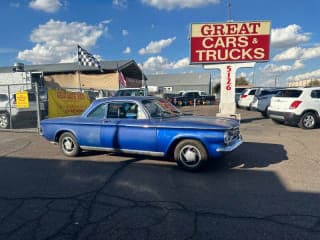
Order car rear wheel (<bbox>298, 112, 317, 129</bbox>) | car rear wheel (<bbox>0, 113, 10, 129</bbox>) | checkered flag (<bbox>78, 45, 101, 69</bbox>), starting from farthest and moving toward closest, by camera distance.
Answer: checkered flag (<bbox>78, 45, 101, 69</bbox>) → car rear wheel (<bbox>0, 113, 10, 129</bbox>) → car rear wheel (<bbox>298, 112, 317, 129</bbox>)

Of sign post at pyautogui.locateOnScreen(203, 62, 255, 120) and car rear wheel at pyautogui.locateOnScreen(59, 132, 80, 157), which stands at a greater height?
sign post at pyautogui.locateOnScreen(203, 62, 255, 120)

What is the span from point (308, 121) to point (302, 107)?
29.0 inches

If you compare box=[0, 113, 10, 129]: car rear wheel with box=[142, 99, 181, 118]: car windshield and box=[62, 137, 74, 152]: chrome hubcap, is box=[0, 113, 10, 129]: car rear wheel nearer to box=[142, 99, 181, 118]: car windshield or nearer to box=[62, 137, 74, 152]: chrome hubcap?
box=[62, 137, 74, 152]: chrome hubcap

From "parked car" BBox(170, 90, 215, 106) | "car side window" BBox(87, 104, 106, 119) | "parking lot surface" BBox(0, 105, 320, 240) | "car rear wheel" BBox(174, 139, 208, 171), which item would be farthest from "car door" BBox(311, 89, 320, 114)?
"parked car" BBox(170, 90, 215, 106)

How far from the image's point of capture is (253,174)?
5.10 m

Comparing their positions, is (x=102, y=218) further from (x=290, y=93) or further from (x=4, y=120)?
A: (x=4, y=120)

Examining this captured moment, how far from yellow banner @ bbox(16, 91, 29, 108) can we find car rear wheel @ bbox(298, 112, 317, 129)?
11.8 meters

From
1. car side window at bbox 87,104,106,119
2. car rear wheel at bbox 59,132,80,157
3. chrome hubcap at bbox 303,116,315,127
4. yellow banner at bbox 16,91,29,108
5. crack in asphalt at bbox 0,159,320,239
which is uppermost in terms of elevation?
yellow banner at bbox 16,91,29,108

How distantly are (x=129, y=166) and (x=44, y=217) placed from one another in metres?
2.41

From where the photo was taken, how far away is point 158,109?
5840 millimetres

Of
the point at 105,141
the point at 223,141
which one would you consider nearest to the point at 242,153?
the point at 223,141

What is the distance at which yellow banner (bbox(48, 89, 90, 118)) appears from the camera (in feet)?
37.8

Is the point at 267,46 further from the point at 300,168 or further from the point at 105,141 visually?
the point at 105,141

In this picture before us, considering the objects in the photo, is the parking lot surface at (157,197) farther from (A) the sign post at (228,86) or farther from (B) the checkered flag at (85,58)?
(B) the checkered flag at (85,58)
